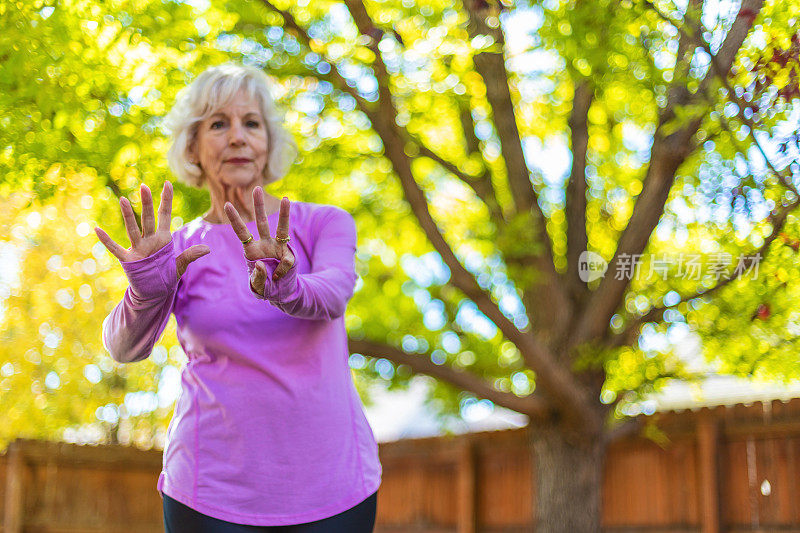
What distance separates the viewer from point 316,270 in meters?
1.66

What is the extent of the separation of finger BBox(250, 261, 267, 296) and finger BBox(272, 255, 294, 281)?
2 cm

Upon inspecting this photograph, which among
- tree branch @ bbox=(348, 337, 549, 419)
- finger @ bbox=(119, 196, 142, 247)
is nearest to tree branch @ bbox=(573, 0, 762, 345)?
tree branch @ bbox=(348, 337, 549, 419)

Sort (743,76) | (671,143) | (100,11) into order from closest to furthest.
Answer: (743,76), (100,11), (671,143)

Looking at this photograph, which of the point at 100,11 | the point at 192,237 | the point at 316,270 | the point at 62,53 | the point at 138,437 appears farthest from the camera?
the point at 138,437

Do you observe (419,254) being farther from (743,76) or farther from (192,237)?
(192,237)

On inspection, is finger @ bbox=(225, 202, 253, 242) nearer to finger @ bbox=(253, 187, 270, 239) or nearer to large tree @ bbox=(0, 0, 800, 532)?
finger @ bbox=(253, 187, 270, 239)

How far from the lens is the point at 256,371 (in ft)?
5.24

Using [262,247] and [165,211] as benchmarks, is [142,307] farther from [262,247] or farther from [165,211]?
[262,247]

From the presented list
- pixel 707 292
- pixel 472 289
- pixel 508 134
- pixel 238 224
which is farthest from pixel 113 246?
pixel 508 134

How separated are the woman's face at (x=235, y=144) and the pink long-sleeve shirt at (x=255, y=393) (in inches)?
9.2

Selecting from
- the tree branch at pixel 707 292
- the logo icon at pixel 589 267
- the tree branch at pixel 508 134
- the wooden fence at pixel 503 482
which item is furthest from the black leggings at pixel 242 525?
the logo icon at pixel 589 267

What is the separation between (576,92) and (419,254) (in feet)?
4.98

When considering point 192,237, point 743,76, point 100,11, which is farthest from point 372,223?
point 192,237

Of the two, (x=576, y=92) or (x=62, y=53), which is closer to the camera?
(x=62, y=53)
